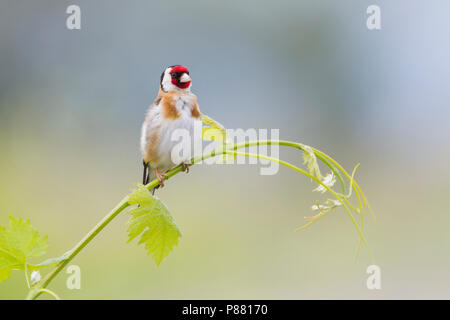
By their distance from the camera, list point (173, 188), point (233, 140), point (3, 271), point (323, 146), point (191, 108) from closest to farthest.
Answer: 1. point (3, 271)
2. point (233, 140)
3. point (191, 108)
4. point (173, 188)
5. point (323, 146)

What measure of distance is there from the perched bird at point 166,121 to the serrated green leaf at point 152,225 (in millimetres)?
572

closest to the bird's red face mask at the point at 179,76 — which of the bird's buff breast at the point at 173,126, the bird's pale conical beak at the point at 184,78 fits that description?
the bird's pale conical beak at the point at 184,78

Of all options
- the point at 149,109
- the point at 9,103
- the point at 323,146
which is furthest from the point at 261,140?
the point at 9,103

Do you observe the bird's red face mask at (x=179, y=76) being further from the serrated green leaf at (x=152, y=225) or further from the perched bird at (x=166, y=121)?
the serrated green leaf at (x=152, y=225)

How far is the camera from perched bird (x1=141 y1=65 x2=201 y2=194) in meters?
1.23

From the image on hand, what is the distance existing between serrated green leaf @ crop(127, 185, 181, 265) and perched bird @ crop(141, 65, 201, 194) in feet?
1.88

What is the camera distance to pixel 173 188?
13.0 feet

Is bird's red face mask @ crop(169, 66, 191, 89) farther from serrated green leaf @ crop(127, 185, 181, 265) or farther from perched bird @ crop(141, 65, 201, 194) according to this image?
serrated green leaf @ crop(127, 185, 181, 265)

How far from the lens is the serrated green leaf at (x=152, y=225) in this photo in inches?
23.9

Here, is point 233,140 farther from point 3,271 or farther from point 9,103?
point 9,103

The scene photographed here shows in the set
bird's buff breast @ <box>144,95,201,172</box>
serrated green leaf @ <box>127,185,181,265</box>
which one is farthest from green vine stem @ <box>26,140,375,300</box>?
bird's buff breast @ <box>144,95,201,172</box>

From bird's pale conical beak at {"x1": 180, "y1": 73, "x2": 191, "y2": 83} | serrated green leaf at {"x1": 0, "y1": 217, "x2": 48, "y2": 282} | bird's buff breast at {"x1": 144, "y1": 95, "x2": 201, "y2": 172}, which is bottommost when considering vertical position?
serrated green leaf at {"x1": 0, "y1": 217, "x2": 48, "y2": 282}

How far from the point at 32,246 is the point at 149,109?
77 centimetres

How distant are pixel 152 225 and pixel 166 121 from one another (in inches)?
27.4
